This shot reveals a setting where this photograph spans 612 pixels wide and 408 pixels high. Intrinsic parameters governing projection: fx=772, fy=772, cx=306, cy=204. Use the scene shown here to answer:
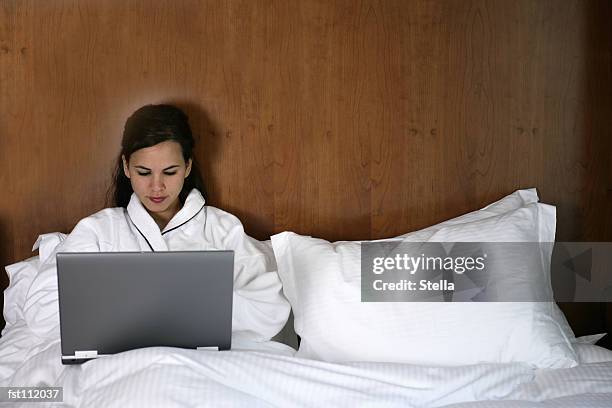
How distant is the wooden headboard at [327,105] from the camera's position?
2410 mm

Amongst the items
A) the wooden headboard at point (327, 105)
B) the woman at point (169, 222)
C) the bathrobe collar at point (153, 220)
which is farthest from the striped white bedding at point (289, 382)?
the wooden headboard at point (327, 105)

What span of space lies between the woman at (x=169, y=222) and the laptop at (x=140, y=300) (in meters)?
0.36

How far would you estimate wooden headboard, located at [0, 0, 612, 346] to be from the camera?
2410mm

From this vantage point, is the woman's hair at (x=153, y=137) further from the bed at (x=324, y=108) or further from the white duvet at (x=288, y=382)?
the white duvet at (x=288, y=382)

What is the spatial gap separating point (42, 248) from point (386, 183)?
1.08m

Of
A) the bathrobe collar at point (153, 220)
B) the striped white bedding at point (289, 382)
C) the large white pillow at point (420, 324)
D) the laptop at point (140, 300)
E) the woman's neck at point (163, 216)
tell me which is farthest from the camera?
the woman's neck at point (163, 216)

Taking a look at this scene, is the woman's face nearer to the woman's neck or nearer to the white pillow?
the woman's neck

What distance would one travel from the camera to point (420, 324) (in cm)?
199

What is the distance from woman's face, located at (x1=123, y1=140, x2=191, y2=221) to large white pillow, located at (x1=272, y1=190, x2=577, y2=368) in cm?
48

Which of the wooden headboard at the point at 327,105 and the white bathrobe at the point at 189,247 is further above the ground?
the wooden headboard at the point at 327,105

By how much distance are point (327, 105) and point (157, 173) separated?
581mm

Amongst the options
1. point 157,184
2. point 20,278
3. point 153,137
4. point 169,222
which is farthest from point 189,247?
point 20,278

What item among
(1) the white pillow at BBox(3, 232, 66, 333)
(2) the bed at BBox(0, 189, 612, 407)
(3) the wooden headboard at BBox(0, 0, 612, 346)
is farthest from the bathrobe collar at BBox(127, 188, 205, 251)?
(2) the bed at BBox(0, 189, 612, 407)

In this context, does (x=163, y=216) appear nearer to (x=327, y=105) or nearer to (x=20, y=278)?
(x=20, y=278)
